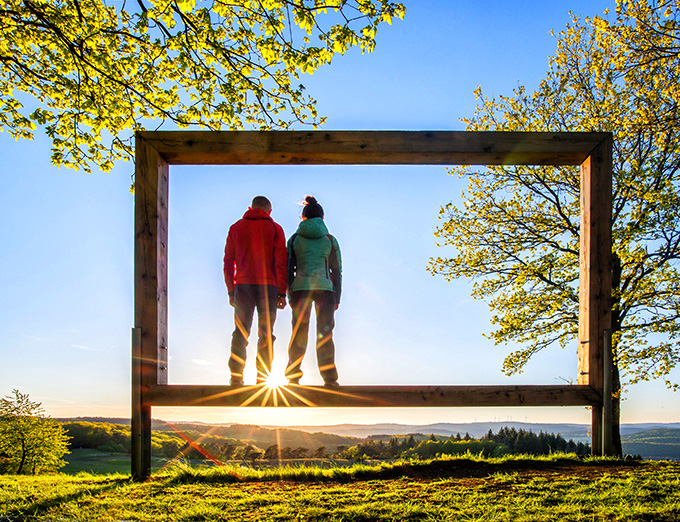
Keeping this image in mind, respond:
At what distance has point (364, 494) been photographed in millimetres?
4473

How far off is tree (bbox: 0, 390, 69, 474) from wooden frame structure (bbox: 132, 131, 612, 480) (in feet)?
26.9

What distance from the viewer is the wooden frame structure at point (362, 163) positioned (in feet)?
16.8

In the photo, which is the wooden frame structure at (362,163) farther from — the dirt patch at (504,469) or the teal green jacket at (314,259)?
the teal green jacket at (314,259)

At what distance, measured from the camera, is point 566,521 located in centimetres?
352

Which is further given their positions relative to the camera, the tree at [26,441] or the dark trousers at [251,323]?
the tree at [26,441]

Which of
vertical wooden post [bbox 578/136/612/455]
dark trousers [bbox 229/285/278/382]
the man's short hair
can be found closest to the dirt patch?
vertical wooden post [bbox 578/136/612/455]

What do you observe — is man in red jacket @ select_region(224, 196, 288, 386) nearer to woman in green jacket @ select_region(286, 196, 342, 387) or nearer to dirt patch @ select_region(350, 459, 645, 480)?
woman in green jacket @ select_region(286, 196, 342, 387)

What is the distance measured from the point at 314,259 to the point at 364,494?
8.51 feet

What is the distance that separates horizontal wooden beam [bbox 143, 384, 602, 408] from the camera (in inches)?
201

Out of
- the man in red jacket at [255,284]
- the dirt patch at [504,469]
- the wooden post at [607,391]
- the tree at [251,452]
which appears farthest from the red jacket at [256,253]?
the wooden post at [607,391]

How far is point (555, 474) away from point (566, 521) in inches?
89.6

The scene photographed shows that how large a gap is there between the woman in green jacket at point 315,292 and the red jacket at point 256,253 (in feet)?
0.57

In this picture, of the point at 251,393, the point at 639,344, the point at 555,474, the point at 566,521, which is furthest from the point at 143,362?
the point at 639,344

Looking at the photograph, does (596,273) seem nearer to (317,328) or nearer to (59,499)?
(317,328)
